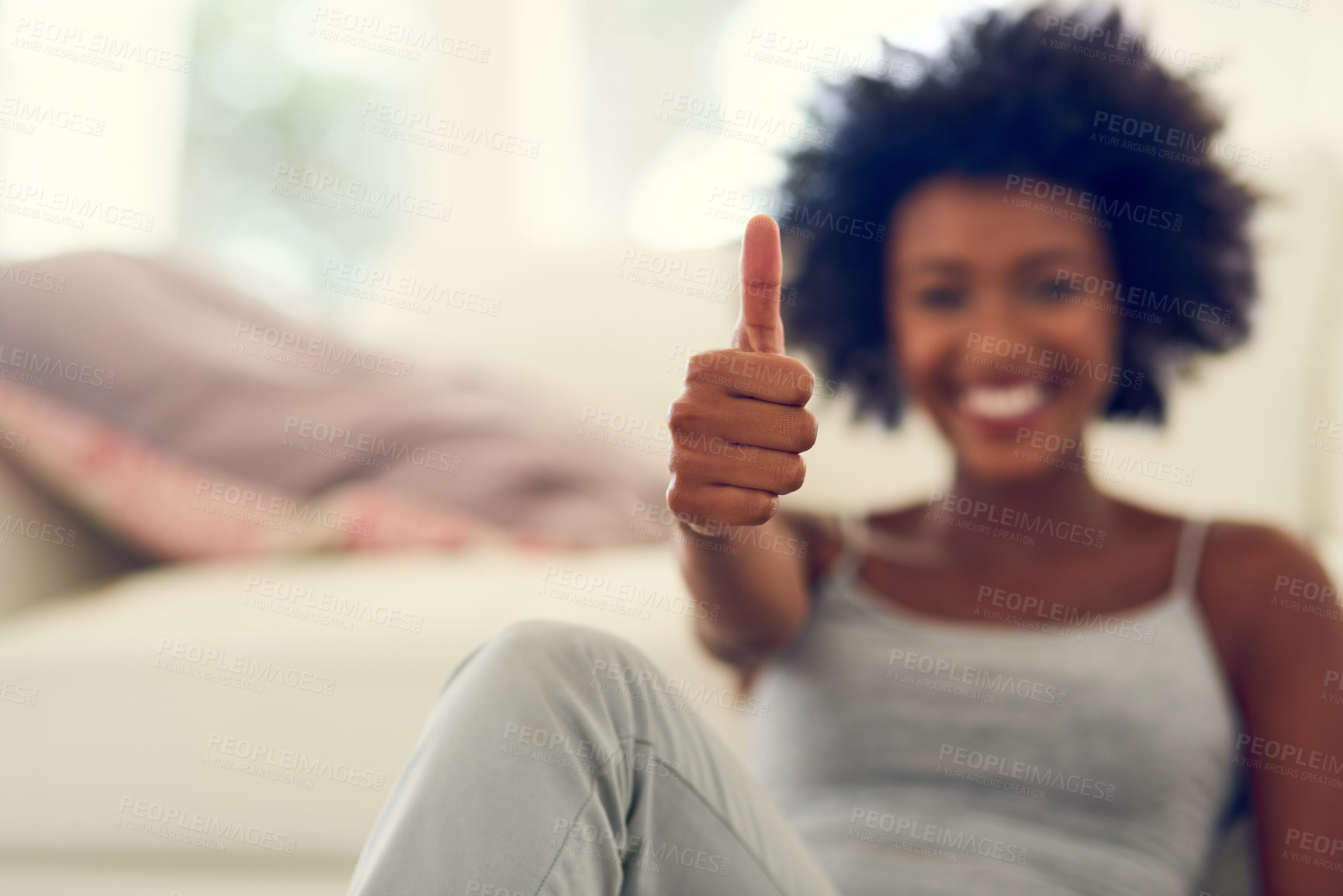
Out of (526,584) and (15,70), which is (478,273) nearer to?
(526,584)

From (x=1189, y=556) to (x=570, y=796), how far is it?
1.80 feet

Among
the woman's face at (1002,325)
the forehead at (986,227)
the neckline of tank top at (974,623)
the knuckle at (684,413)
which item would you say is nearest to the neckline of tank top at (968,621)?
the neckline of tank top at (974,623)

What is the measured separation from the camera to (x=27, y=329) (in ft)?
4.20

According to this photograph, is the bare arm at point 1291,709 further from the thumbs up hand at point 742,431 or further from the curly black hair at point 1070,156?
the thumbs up hand at point 742,431

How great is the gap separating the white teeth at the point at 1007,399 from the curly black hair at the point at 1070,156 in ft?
0.55

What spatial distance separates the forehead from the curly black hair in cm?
2

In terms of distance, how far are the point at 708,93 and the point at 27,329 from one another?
155 centimetres

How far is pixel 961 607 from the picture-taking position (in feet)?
2.82

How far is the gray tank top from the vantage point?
2.29ft

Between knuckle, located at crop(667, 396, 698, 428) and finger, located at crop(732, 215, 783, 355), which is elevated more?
finger, located at crop(732, 215, 783, 355)

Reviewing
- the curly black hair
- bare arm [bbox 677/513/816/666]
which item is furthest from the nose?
bare arm [bbox 677/513/816/666]

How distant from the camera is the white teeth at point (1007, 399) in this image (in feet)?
2.77

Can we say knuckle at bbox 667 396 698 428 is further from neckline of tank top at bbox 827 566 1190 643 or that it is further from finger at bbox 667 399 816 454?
neckline of tank top at bbox 827 566 1190 643

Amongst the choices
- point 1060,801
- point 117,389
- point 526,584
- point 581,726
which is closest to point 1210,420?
point 1060,801
